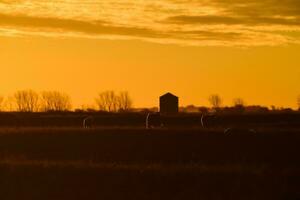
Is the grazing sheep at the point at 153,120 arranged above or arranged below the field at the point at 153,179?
above

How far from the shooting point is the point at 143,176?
74.4 feet

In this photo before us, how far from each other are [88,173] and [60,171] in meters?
0.91

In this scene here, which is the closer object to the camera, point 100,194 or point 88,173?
point 100,194

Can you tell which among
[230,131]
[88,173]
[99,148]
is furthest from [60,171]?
[230,131]

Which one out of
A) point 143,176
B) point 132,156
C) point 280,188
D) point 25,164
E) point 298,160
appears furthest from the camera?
point 132,156

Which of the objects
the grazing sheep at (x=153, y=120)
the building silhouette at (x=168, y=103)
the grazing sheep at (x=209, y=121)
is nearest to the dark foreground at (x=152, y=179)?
the grazing sheep at (x=209, y=121)

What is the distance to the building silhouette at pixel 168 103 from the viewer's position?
9367cm

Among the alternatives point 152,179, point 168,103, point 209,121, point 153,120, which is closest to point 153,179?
point 152,179

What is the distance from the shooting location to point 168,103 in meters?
95.4

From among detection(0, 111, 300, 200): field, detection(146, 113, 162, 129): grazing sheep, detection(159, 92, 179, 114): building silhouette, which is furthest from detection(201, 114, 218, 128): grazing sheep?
detection(159, 92, 179, 114): building silhouette

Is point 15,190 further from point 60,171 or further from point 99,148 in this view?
point 99,148

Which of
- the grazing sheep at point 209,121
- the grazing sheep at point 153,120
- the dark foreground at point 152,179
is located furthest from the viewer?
the grazing sheep at point 153,120

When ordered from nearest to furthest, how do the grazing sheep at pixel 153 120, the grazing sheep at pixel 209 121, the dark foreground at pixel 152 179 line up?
the dark foreground at pixel 152 179 < the grazing sheep at pixel 209 121 < the grazing sheep at pixel 153 120

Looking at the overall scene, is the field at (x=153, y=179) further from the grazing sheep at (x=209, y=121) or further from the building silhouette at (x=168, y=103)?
the building silhouette at (x=168, y=103)
